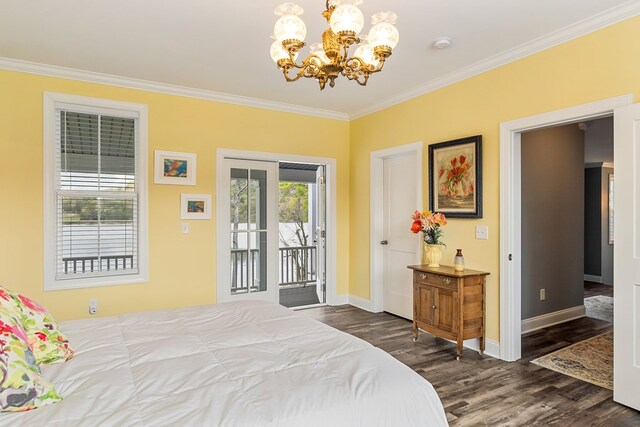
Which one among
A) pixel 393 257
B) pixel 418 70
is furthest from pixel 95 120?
pixel 393 257

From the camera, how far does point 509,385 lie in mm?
2840

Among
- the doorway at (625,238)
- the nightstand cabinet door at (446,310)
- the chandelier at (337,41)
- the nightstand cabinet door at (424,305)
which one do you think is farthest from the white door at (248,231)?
the doorway at (625,238)

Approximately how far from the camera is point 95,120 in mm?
3912

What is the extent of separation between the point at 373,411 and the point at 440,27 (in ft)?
8.89

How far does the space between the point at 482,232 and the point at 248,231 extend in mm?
2736

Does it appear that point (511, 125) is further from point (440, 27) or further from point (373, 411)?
point (373, 411)

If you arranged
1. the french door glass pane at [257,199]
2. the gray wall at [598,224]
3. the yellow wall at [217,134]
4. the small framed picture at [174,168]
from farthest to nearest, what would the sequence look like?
1. the gray wall at [598,224]
2. the french door glass pane at [257,199]
3. the small framed picture at [174,168]
4. the yellow wall at [217,134]

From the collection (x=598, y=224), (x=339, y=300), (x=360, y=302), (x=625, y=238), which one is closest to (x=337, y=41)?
(x=625, y=238)

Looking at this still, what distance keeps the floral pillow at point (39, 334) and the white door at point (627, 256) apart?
330 centimetres

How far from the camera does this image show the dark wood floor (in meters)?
2.39

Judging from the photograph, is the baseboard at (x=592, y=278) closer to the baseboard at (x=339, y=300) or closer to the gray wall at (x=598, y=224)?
the gray wall at (x=598, y=224)

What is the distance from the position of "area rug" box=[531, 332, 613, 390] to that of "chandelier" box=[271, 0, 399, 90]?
2.90 metres

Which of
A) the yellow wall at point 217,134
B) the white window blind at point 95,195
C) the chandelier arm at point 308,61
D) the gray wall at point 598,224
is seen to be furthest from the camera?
the gray wall at point 598,224

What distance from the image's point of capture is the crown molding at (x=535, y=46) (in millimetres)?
2568
